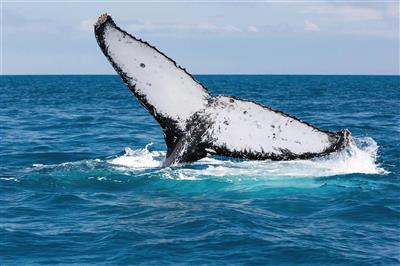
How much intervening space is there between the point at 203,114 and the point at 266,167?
3499mm

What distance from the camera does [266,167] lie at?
11.6m

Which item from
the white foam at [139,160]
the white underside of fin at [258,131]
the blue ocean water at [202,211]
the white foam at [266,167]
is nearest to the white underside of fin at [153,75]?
the white underside of fin at [258,131]

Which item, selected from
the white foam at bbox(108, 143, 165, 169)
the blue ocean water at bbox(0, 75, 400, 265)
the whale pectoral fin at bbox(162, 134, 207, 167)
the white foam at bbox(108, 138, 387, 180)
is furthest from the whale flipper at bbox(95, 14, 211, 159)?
the white foam at bbox(108, 143, 165, 169)

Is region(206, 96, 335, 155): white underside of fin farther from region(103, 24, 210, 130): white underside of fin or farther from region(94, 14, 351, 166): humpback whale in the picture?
region(103, 24, 210, 130): white underside of fin

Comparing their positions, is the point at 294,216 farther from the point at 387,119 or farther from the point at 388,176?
the point at 387,119

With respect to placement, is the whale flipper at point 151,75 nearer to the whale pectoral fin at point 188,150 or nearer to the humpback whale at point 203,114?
the humpback whale at point 203,114

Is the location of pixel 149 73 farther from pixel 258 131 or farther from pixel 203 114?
pixel 258 131

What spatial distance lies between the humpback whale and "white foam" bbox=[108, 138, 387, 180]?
224cm

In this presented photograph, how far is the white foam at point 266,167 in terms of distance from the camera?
11008 mm

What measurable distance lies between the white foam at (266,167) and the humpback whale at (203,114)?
2240 millimetres

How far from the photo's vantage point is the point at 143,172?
11.4 metres

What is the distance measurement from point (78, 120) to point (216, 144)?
1813 centimetres

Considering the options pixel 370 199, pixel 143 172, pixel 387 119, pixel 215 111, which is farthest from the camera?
pixel 387 119

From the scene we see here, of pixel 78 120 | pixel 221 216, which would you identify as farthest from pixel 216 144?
pixel 78 120
